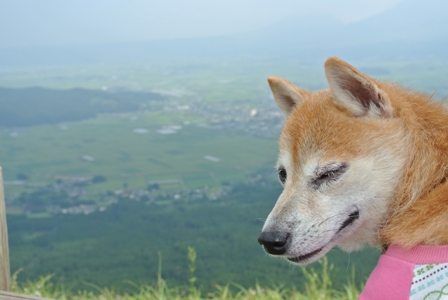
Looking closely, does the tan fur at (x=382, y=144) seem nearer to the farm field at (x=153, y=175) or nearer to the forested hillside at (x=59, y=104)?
the farm field at (x=153, y=175)

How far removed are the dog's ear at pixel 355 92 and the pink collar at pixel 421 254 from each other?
69 cm

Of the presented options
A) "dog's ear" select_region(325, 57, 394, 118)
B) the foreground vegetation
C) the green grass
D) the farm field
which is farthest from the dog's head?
the green grass

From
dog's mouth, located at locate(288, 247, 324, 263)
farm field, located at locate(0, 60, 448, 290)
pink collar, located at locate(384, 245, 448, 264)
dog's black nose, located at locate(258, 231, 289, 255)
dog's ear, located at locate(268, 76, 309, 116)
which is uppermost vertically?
dog's ear, located at locate(268, 76, 309, 116)

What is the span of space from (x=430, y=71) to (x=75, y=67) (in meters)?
10.1

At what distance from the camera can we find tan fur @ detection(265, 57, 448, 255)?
2.37 m

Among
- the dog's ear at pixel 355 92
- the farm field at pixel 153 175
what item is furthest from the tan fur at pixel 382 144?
the farm field at pixel 153 175

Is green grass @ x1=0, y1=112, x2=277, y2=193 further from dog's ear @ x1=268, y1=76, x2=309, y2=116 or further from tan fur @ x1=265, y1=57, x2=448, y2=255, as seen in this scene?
tan fur @ x1=265, y1=57, x2=448, y2=255

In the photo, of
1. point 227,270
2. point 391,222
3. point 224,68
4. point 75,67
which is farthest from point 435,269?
point 75,67

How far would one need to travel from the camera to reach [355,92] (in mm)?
2596

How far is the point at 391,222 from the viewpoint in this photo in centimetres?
243

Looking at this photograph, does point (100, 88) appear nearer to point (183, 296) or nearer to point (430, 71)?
point (430, 71)

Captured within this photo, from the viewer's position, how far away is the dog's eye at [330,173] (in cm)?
247

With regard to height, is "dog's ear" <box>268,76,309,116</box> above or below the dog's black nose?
above

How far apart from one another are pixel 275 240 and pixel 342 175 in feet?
1.49
